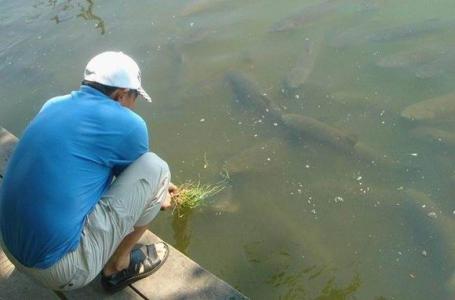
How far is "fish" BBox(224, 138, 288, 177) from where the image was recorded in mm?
4957

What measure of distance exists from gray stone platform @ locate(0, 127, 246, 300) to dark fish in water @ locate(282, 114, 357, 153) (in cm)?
231

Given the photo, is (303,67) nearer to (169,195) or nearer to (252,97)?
(252,97)

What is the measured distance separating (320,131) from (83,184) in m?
3.06

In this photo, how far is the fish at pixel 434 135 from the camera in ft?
16.2

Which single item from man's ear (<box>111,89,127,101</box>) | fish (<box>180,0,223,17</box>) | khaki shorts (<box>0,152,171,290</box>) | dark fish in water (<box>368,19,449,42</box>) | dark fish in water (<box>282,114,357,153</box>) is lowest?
dark fish in water (<box>282,114,357,153</box>)

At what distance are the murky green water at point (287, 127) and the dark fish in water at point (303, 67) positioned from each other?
0.9 inches

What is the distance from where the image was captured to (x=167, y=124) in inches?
230

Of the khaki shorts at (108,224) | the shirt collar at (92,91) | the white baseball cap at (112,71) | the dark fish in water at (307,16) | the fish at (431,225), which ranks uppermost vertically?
the white baseball cap at (112,71)

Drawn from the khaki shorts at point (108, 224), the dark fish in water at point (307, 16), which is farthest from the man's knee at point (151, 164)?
the dark fish in water at point (307, 16)

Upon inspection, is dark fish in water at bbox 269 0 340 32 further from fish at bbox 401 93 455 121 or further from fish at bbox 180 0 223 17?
fish at bbox 401 93 455 121

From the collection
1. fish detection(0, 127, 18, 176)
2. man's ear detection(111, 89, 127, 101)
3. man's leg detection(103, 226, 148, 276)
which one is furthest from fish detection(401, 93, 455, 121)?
fish detection(0, 127, 18, 176)

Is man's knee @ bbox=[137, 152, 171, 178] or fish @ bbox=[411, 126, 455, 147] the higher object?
man's knee @ bbox=[137, 152, 171, 178]

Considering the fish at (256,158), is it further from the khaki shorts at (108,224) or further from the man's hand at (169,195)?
the khaki shorts at (108,224)

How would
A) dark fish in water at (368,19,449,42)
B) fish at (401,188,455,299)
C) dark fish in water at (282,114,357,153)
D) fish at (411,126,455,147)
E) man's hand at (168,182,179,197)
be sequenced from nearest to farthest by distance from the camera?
man's hand at (168,182,179,197), fish at (401,188,455,299), fish at (411,126,455,147), dark fish in water at (282,114,357,153), dark fish in water at (368,19,449,42)
